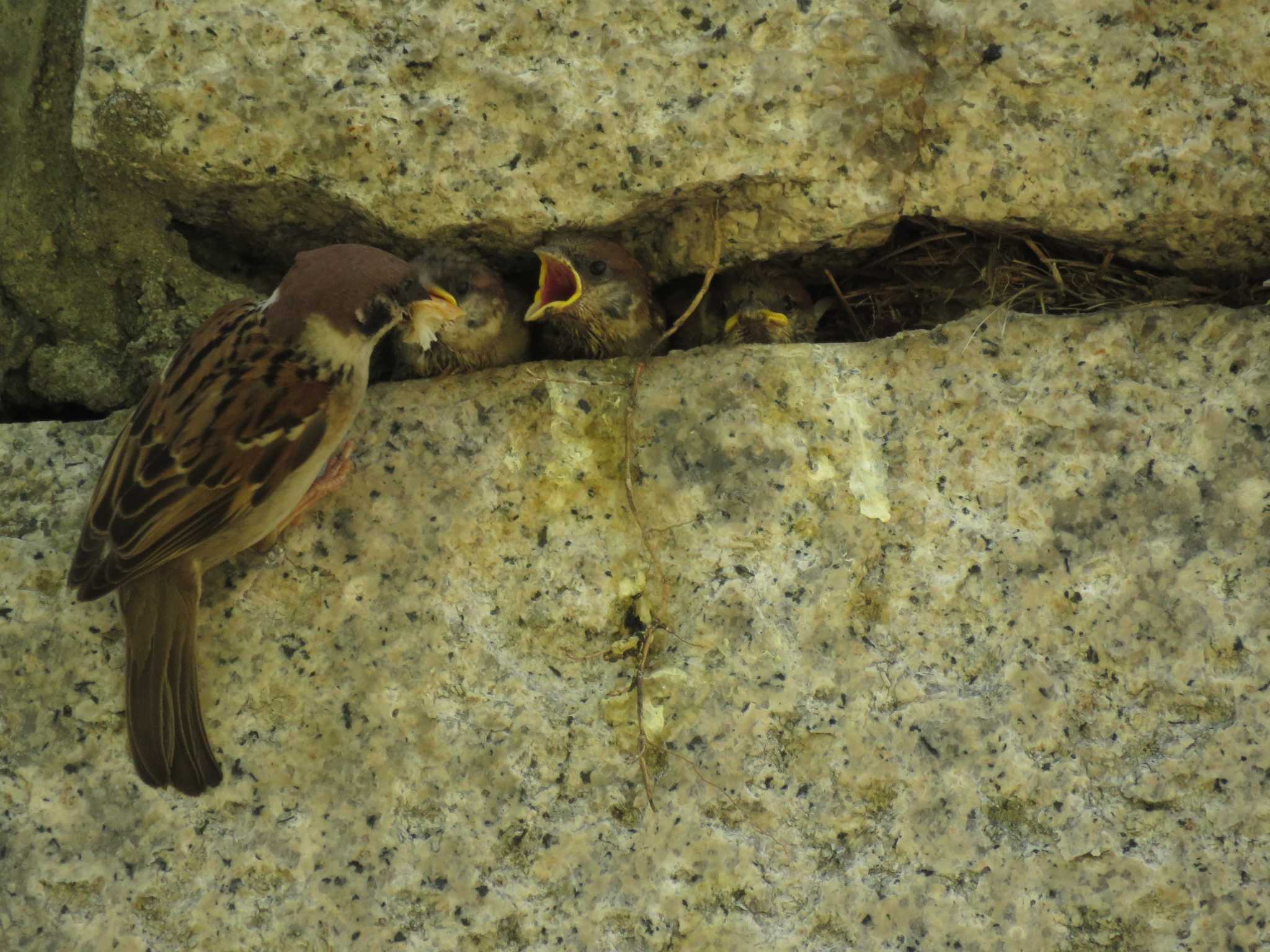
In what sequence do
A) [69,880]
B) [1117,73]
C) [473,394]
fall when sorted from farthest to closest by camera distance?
[473,394] < [1117,73] < [69,880]

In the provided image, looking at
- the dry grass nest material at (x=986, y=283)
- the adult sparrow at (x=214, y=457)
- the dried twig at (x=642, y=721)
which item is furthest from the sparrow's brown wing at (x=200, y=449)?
the dry grass nest material at (x=986, y=283)

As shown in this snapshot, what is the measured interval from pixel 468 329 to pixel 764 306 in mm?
741

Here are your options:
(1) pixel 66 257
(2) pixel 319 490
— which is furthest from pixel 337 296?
(1) pixel 66 257

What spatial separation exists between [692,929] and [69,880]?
114cm

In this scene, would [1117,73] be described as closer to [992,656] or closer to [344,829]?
[992,656]

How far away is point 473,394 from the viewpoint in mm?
2568

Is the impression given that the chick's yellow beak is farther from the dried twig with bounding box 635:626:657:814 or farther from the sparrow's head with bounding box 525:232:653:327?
the dried twig with bounding box 635:626:657:814

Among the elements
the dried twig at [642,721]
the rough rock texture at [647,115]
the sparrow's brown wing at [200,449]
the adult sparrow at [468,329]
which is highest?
the rough rock texture at [647,115]

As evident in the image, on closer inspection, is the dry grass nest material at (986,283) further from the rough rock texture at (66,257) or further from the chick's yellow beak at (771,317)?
the rough rock texture at (66,257)

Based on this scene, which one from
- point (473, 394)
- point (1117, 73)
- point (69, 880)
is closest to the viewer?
point (69, 880)

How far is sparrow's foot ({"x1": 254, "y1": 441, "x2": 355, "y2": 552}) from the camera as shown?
2.40 meters

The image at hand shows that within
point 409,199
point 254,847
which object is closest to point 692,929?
point 254,847

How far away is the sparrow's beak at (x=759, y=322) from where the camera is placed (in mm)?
2984

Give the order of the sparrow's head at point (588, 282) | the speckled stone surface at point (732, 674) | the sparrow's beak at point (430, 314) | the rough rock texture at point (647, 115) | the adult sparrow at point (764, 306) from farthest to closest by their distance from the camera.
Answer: the adult sparrow at point (764, 306) → the sparrow's head at point (588, 282) → the sparrow's beak at point (430, 314) → the rough rock texture at point (647, 115) → the speckled stone surface at point (732, 674)
